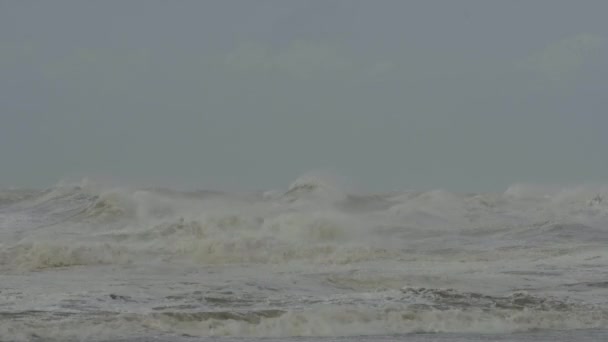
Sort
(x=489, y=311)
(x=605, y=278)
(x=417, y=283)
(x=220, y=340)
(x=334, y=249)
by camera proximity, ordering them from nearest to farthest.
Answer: (x=220, y=340) < (x=489, y=311) < (x=417, y=283) < (x=605, y=278) < (x=334, y=249)

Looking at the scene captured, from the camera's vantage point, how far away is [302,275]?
15914 mm

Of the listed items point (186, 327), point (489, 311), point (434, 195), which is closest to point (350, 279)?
point (489, 311)

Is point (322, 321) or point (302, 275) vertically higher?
point (302, 275)

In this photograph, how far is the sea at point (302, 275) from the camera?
10.7m

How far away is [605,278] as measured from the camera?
15.9 m

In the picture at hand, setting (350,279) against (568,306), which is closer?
(568,306)

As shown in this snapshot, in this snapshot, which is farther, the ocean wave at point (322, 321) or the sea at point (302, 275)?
the sea at point (302, 275)

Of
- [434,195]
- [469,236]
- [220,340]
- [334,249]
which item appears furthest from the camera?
[434,195]

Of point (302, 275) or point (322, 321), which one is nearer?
point (322, 321)

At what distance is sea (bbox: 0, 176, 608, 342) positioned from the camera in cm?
1066

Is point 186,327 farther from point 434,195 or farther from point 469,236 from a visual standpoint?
point 434,195

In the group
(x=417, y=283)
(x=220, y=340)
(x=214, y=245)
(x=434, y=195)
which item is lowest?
(x=220, y=340)

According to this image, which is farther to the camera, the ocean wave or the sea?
the sea

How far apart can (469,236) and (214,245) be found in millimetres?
7555
